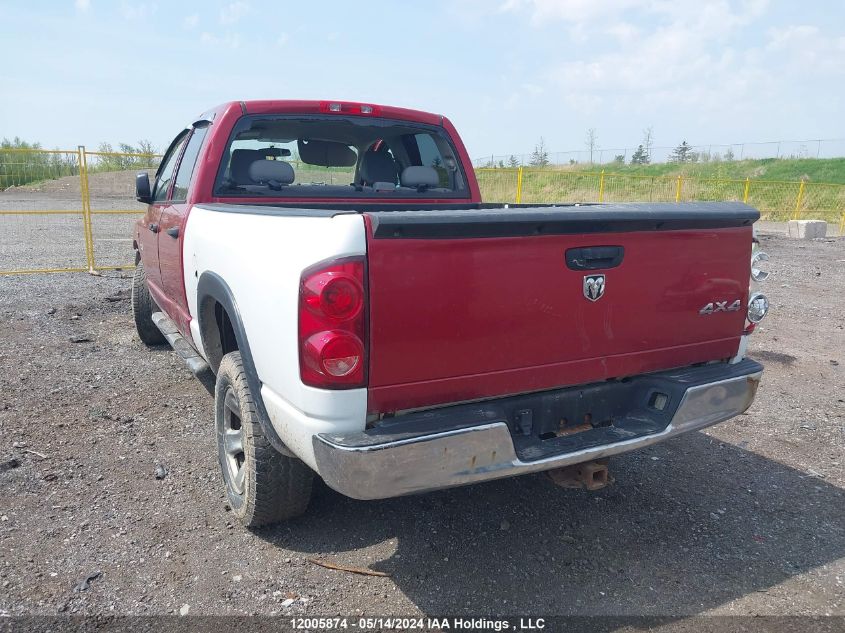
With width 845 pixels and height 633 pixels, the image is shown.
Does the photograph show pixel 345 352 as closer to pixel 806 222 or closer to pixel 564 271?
pixel 564 271

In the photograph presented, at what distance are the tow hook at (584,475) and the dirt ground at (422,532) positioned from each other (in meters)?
0.40

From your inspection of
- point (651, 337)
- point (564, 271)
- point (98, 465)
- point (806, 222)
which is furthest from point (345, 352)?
point (806, 222)

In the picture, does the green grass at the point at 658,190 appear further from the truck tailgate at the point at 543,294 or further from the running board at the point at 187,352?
the truck tailgate at the point at 543,294

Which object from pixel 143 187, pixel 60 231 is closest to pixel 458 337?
pixel 143 187

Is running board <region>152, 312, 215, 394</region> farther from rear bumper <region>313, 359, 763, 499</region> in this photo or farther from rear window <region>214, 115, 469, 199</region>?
rear bumper <region>313, 359, 763, 499</region>

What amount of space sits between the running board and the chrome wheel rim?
576 millimetres

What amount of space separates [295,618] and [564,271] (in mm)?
1668

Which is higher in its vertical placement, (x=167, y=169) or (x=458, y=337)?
(x=167, y=169)

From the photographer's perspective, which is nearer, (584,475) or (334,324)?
(334,324)

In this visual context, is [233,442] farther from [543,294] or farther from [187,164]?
[187,164]

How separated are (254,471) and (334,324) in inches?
38.4

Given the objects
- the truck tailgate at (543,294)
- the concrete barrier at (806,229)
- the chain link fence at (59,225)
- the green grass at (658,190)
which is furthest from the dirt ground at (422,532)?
the concrete barrier at (806,229)

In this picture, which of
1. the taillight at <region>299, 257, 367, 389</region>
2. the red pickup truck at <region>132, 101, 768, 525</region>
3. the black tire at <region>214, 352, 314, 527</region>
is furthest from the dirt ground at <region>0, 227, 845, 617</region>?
the taillight at <region>299, 257, 367, 389</region>

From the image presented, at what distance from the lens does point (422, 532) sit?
2.98 metres
